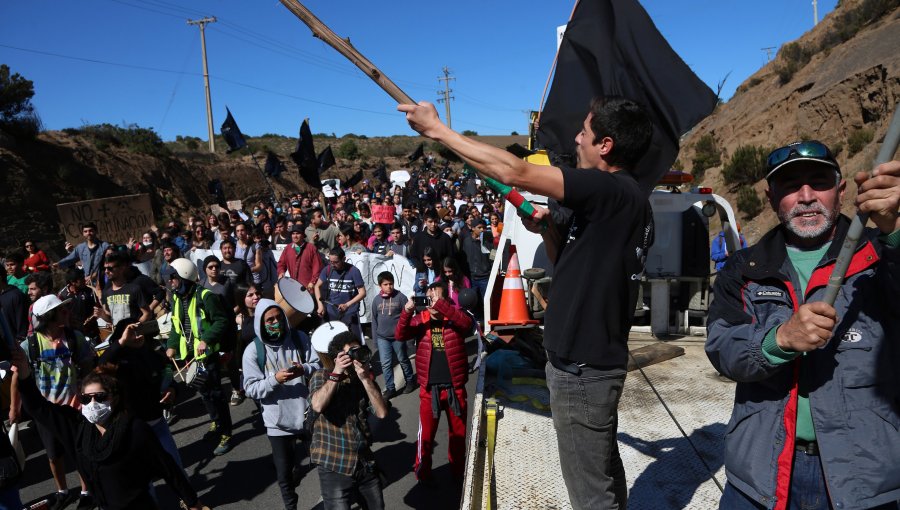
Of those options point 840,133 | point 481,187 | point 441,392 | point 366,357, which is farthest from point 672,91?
point 481,187

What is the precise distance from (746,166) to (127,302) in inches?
855

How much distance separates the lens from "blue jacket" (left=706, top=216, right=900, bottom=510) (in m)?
1.88

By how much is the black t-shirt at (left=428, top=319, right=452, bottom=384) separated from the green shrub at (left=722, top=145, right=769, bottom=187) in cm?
2017

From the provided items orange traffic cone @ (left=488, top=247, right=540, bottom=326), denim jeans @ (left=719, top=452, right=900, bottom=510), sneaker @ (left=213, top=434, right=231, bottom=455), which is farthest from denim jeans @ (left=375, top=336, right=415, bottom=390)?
denim jeans @ (left=719, top=452, right=900, bottom=510)

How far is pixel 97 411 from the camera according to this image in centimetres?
409

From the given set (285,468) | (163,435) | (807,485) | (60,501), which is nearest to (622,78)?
(807,485)

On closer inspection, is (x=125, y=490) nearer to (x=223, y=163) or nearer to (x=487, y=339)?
(x=487, y=339)

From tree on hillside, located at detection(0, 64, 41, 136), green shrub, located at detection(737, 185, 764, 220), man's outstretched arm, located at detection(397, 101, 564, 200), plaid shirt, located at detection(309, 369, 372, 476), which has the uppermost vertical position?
tree on hillside, located at detection(0, 64, 41, 136)

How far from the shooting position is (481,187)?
27453 millimetres

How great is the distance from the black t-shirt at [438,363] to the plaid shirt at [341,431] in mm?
1401

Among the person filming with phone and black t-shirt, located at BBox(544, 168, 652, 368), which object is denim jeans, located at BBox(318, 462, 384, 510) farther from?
black t-shirt, located at BBox(544, 168, 652, 368)

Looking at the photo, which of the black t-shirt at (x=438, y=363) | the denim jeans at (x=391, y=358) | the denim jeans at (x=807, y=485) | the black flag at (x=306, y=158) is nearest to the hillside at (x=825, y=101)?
the black flag at (x=306, y=158)

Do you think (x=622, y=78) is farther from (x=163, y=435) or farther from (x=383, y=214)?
(x=383, y=214)

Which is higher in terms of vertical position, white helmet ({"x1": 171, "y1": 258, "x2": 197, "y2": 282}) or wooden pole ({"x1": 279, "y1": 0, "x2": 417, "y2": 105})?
wooden pole ({"x1": 279, "y1": 0, "x2": 417, "y2": 105})
